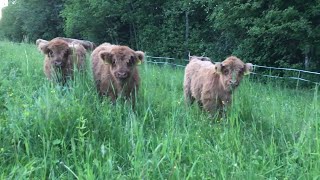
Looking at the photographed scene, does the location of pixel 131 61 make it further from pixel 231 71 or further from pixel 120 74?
pixel 231 71

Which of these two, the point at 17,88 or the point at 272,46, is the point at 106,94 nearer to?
the point at 17,88

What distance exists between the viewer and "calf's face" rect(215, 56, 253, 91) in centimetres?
746

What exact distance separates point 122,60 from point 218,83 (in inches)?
71.8

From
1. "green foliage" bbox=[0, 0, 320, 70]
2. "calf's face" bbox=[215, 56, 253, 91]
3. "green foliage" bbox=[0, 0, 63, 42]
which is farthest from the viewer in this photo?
"green foliage" bbox=[0, 0, 63, 42]

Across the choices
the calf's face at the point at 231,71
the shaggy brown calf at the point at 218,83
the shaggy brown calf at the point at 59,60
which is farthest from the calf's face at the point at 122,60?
the calf's face at the point at 231,71

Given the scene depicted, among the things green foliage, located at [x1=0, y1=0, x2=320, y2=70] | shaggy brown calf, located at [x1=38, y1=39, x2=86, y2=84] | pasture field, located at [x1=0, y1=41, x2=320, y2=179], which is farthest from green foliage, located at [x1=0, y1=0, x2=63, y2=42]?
pasture field, located at [x1=0, y1=41, x2=320, y2=179]

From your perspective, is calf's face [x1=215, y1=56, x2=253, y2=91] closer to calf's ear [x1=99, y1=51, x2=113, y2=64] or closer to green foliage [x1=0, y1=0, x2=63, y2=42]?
calf's ear [x1=99, y1=51, x2=113, y2=64]

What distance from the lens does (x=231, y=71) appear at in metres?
7.59

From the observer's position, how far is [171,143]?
15.0ft

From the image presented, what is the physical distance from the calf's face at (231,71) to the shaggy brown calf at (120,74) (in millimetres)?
1499

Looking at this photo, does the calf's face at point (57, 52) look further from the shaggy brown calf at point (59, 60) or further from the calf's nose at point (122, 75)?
Result: the calf's nose at point (122, 75)

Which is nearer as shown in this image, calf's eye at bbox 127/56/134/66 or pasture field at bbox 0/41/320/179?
pasture field at bbox 0/41/320/179


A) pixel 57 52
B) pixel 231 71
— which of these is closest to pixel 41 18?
pixel 57 52

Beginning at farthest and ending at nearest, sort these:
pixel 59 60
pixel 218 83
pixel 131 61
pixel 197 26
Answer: pixel 197 26, pixel 59 60, pixel 218 83, pixel 131 61
